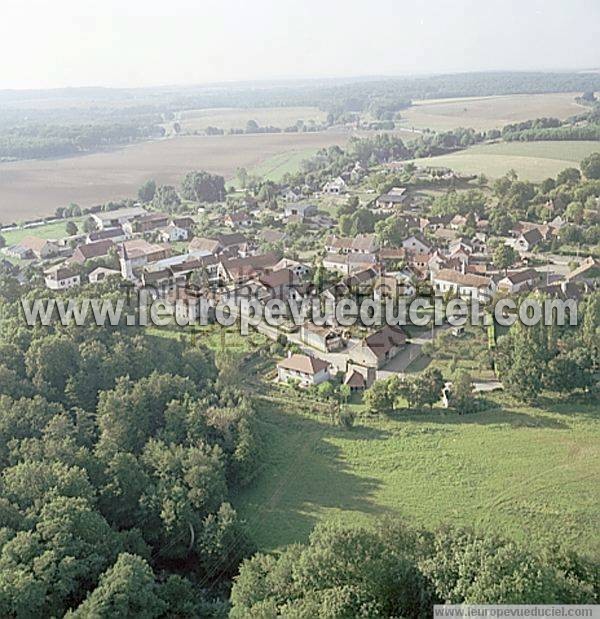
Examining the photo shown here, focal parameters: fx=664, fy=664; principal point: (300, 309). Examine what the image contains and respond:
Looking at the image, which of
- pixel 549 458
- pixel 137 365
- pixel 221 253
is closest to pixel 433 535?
pixel 549 458

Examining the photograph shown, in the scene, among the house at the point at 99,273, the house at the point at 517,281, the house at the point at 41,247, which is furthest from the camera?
the house at the point at 41,247

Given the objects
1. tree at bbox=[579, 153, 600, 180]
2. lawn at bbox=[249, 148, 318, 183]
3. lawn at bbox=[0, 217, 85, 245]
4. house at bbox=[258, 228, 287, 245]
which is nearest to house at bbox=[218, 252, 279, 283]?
house at bbox=[258, 228, 287, 245]

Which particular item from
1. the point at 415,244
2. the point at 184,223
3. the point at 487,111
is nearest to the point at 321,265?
the point at 415,244

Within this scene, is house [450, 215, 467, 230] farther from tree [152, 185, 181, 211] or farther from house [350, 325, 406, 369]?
tree [152, 185, 181, 211]

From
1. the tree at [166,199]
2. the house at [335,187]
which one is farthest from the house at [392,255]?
the tree at [166,199]

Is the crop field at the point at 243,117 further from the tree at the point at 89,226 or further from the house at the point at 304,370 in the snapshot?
the house at the point at 304,370

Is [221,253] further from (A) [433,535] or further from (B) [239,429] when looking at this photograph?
(A) [433,535]

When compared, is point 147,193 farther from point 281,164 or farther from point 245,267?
point 245,267
